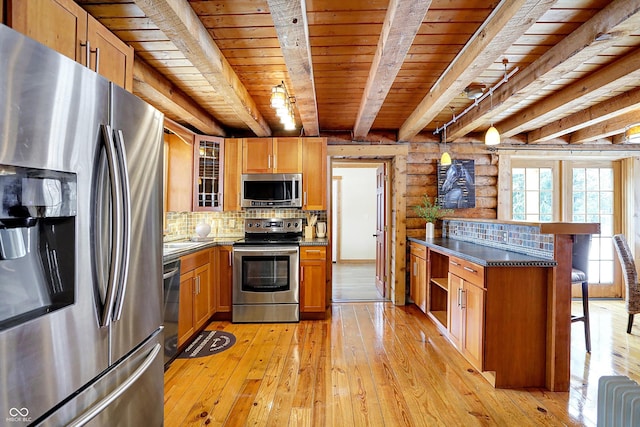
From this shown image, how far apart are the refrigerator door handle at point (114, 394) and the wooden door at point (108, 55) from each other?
1.49 m

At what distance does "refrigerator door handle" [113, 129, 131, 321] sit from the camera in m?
1.19

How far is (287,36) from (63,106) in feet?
4.06

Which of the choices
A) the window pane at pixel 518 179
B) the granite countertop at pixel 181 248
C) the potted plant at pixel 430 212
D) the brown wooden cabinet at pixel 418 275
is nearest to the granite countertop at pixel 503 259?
the brown wooden cabinet at pixel 418 275

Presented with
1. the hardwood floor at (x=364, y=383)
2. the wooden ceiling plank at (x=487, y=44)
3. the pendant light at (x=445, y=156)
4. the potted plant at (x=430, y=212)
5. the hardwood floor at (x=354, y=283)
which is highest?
the wooden ceiling plank at (x=487, y=44)

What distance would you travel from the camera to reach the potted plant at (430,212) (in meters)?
4.18

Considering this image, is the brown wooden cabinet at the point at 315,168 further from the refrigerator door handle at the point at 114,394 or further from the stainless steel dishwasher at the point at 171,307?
the refrigerator door handle at the point at 114,394

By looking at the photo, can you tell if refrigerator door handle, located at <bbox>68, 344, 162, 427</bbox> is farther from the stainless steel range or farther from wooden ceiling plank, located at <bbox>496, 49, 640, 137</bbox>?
wooden ceiling plank, located at <bbox>496, 49, 640, 137</bbox>

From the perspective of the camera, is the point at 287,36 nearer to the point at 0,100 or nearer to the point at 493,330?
the point at 0,100

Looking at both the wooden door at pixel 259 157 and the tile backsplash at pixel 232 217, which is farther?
the tile backsplash at pixel 232 217

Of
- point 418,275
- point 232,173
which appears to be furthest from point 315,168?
point 418,275

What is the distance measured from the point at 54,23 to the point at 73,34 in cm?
13

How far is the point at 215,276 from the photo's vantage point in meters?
3.71

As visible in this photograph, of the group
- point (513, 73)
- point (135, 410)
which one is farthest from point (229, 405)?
point (513, 73)

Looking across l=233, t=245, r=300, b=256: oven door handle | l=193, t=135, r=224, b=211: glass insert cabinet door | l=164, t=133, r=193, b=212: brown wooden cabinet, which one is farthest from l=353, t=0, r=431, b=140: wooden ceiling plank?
l=164, t=133, r=193, b=212: brown wooden cabinet
